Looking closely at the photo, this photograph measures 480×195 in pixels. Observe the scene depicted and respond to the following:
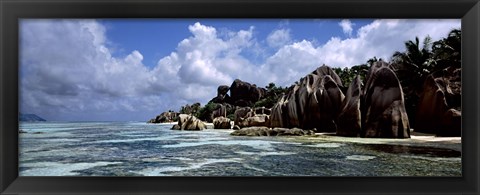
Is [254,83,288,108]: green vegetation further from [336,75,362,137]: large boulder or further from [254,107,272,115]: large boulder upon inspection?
[336,75,362,137]: large boulder

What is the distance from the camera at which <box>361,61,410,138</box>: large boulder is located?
4574mm

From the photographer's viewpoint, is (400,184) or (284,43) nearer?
(400,184)

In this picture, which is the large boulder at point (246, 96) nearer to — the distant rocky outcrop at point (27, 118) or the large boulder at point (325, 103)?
the large boulder at point (325, 103)

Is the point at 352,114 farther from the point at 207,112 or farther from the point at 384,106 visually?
the point at 207,112

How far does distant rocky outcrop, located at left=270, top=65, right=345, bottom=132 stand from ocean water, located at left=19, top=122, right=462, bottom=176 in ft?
7.86

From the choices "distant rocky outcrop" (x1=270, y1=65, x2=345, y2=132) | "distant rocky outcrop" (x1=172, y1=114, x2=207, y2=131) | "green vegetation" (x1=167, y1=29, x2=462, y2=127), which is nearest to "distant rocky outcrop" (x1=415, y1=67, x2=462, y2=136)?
"green vegetation" (x1=167, y1=29, x2=462, y2=127)

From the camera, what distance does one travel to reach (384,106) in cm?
491

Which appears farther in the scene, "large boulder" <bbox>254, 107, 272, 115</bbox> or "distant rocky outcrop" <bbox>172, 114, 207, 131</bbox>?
"large boulder" <bbox>254, 107, 272, 115</bbox>

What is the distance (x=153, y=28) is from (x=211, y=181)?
52.9 inches

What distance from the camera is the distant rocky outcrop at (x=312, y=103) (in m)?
5.95
